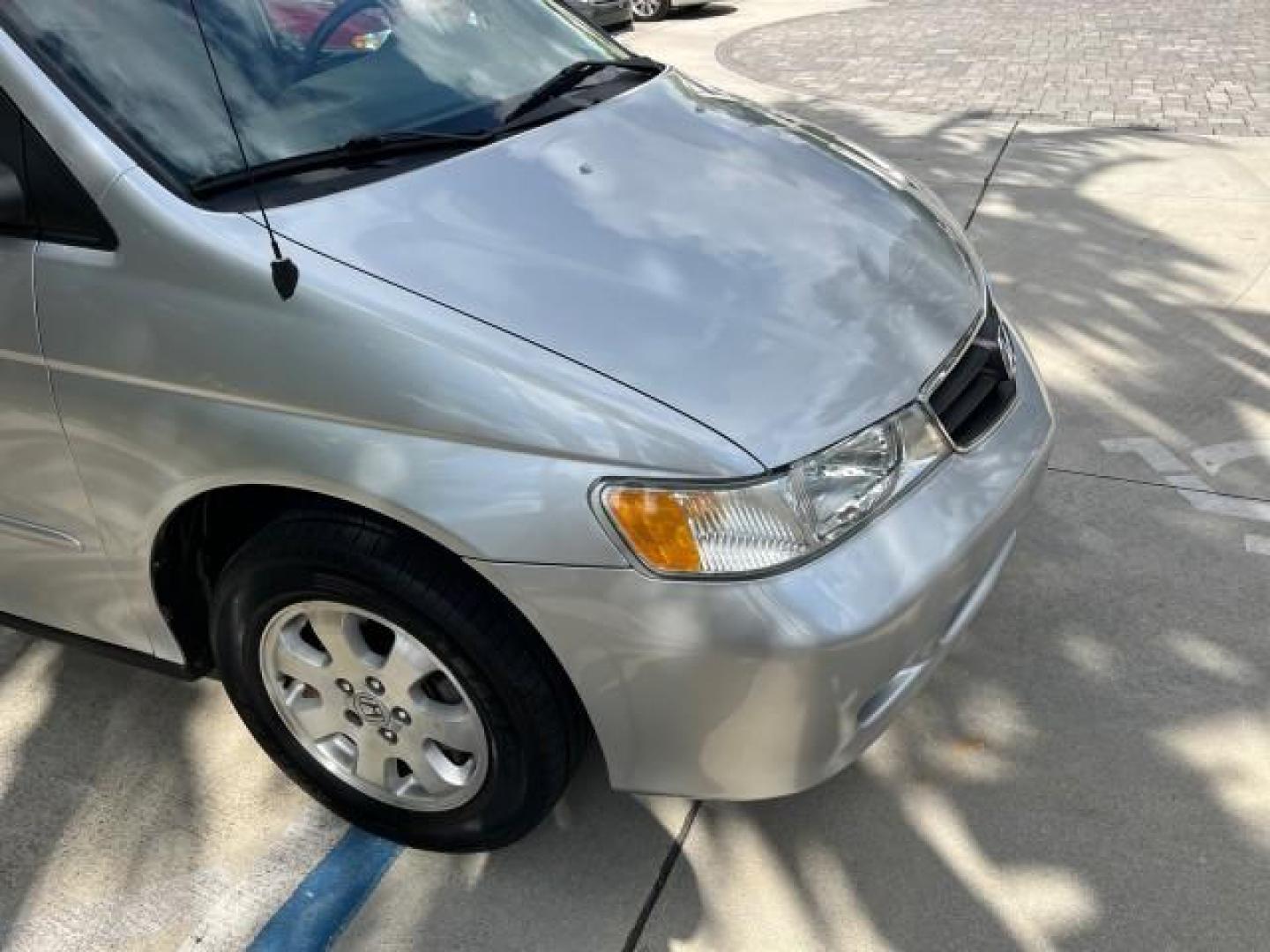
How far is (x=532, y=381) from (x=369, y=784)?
1017 millimetres

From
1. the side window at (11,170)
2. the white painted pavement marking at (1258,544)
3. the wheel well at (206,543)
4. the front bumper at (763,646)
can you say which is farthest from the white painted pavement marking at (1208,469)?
the side window at (11,170)

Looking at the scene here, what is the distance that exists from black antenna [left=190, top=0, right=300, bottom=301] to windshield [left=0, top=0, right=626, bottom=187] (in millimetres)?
11

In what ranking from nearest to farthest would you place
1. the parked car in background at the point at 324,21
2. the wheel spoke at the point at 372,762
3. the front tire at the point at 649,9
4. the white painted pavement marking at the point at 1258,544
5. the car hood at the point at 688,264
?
the car hood at the point at 688,264, the wheel spoke at the point at 372,762, the parked car in background at the point at 324,21, the white painted pavement marking at the point at 1258,544, the front tire at the point at 649,9

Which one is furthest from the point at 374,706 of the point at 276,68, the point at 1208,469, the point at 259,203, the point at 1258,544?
the point at 1208,469

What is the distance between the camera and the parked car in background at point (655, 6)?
Result: 12789 mm

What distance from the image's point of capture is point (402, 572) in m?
1.95

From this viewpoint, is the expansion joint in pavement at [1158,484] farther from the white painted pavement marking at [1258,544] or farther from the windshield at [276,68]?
the windshield at [276,68]

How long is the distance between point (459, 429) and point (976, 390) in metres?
1.07

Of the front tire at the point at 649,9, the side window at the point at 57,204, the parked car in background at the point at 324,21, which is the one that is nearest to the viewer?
the side window at the point at 57,204

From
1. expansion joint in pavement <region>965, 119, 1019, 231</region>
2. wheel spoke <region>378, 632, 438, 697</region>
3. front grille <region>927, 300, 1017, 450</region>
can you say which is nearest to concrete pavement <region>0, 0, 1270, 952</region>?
wheel spoke <region>378, 632, 438, 697</region>

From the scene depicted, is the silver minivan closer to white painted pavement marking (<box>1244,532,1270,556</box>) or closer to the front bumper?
the front bumper

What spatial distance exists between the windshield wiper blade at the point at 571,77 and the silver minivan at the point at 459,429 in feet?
0.40

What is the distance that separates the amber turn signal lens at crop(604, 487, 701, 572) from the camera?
71.7 inches

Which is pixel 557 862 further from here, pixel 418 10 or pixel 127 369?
pixel 418 10
